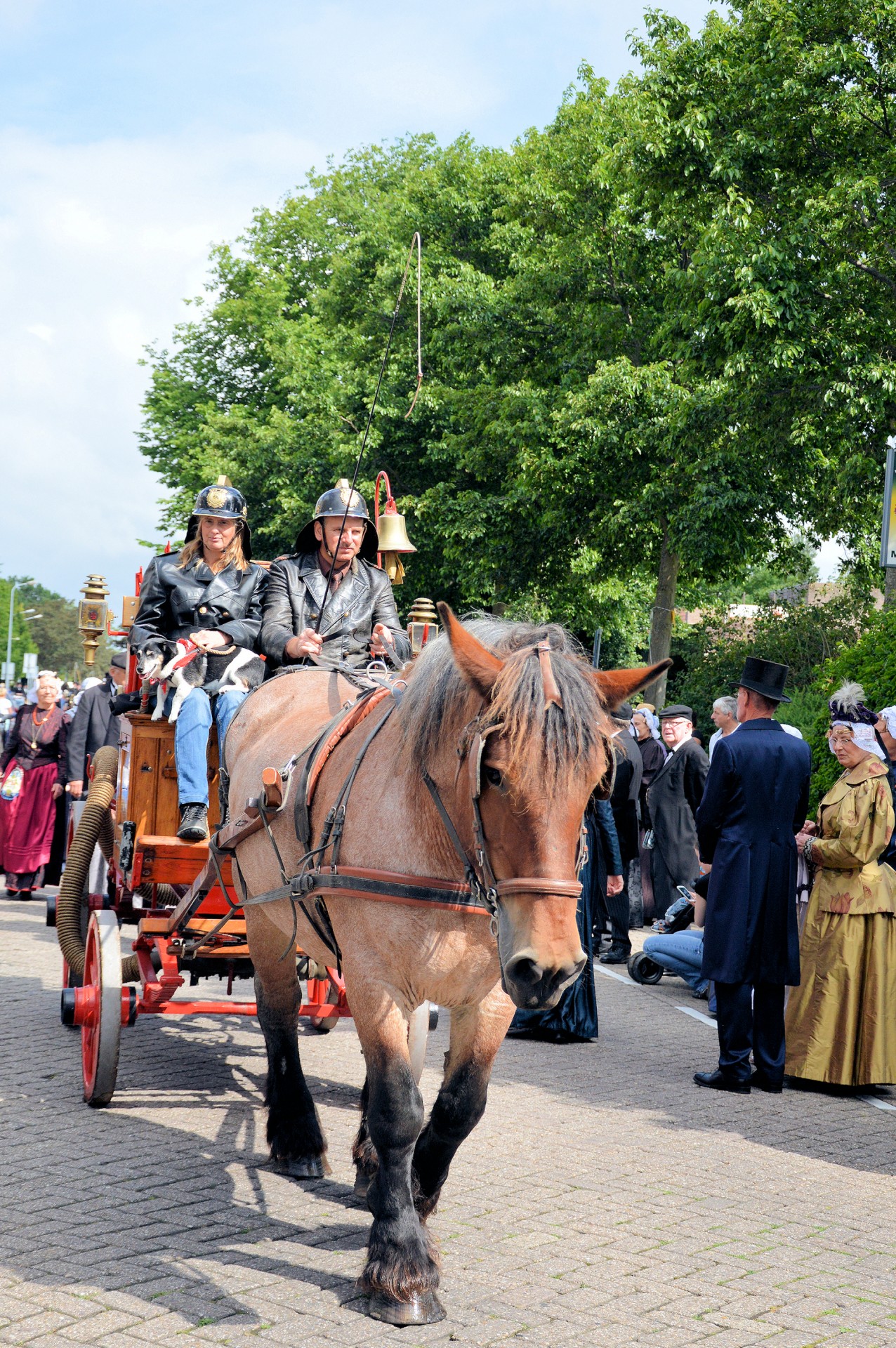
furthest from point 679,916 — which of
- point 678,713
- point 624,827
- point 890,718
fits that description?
point 890,718

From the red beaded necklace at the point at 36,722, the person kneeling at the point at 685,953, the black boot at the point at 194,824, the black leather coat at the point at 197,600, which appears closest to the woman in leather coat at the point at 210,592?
the black leather coat at the point at 197,600

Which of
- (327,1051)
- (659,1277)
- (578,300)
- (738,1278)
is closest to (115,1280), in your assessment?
(659,1277)

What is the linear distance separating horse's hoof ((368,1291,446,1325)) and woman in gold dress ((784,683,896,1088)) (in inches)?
150

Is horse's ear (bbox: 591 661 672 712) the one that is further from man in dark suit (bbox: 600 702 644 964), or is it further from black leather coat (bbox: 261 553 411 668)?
man in dark suit (bbox: 600 702 644 964)

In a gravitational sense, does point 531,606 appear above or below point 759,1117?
above

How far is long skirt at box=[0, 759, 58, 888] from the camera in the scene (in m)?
14.0

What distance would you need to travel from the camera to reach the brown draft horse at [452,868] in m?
3.50

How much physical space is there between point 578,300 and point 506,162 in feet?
15.1

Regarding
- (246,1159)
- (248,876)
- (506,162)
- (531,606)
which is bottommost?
(246,1159)

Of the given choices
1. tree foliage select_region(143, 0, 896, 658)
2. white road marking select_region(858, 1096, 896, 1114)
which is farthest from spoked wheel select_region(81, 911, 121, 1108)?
tree foliage select_region(143, 0, 896, 658)

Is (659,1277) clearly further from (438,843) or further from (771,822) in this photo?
(771,822)

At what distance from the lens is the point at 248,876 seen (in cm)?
538

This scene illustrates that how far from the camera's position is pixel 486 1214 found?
15.7 feet

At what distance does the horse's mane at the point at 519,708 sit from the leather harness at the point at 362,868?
4cm
